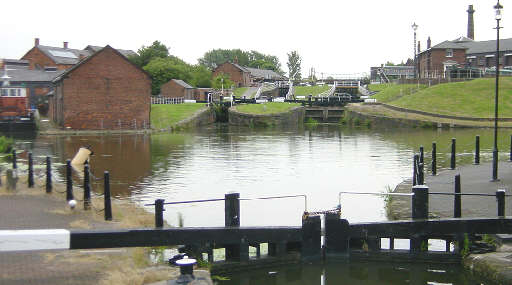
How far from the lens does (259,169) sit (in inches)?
1072

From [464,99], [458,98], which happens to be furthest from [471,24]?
[464,99]

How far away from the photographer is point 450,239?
12789 millimetres

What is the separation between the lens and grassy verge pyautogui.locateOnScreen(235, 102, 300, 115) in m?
68.3

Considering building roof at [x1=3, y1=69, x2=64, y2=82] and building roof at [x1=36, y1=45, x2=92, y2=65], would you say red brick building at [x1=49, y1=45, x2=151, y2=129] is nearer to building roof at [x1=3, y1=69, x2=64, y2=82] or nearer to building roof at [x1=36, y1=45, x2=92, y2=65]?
building roof at [x1=3, y1=69, x2=64, y2=82]

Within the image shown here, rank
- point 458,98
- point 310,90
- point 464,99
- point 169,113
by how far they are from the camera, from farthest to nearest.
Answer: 1. point 310,90
2. point 169,113
3. point 458,98
4. point 464,99

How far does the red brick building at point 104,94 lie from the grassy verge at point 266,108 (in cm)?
1295

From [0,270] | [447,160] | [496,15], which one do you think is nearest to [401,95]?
[447,160]

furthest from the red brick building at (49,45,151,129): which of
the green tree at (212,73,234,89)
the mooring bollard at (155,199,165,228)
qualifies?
the mooring bollard at (155,199,165,228)

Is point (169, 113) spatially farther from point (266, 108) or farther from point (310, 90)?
point (310, 90)

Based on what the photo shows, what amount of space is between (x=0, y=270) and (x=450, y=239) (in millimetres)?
8785

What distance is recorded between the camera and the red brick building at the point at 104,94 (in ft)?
191

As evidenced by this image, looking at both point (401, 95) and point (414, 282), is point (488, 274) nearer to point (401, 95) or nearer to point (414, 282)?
point (414, 282)

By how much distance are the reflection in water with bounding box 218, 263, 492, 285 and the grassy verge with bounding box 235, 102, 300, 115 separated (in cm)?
5518

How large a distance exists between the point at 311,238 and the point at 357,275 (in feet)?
3.84
